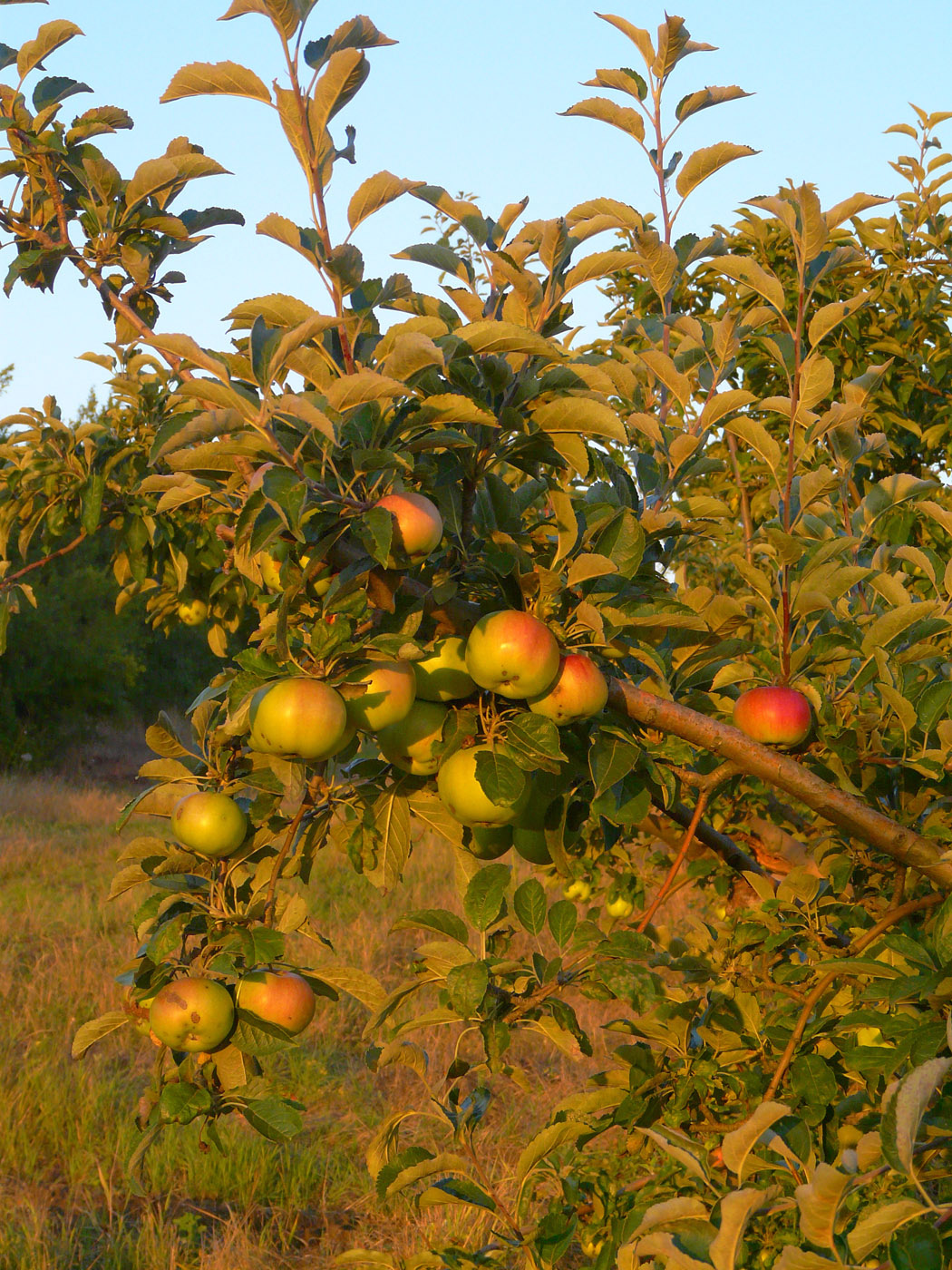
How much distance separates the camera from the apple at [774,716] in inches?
45.4

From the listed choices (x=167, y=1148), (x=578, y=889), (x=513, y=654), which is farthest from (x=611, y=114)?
(x=167, y=1148)

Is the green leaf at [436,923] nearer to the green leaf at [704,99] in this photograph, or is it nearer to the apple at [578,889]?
the green leaf at [704,99]

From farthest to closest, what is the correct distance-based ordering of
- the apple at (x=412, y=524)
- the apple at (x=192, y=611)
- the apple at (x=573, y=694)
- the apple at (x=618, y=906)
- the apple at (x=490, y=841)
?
the apple at (x=618, y=906), the apple at (x=192, y=611), the apple at (x=490, y=841), the apple at (x=573, y=694), the apple at (x=412, y=524)

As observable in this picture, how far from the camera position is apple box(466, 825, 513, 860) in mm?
1268

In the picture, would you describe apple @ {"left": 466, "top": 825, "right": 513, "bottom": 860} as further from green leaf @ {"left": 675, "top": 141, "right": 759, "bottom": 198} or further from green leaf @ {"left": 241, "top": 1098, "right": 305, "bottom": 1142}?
green leaf @ {"left": 675, "top": 141, "right": 759, "bottom": 198}

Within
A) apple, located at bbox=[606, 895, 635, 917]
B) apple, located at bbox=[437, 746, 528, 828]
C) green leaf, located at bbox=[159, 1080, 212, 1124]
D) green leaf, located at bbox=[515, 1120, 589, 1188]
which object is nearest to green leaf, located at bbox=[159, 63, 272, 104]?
apple, located at bbox=[437, 746, 528, 828]

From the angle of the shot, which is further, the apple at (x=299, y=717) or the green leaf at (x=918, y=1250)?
the apple at (x=299, y=717)

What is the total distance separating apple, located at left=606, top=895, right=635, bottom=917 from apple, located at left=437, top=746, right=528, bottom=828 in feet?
8.05

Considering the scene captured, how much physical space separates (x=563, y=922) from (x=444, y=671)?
1.15 feet

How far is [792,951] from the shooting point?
1.68 m

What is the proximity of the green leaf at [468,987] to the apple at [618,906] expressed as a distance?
2481 mm

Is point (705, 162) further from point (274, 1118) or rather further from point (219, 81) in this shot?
point (274, 1118)

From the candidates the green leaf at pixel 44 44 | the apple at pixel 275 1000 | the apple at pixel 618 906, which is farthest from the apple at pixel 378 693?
the apple at pixel 618 906

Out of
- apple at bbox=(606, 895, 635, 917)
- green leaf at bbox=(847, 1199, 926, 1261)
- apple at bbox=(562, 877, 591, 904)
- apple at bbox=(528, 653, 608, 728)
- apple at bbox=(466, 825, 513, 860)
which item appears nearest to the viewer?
green leaf at bbox=(847, 1199, 926, 1261)
